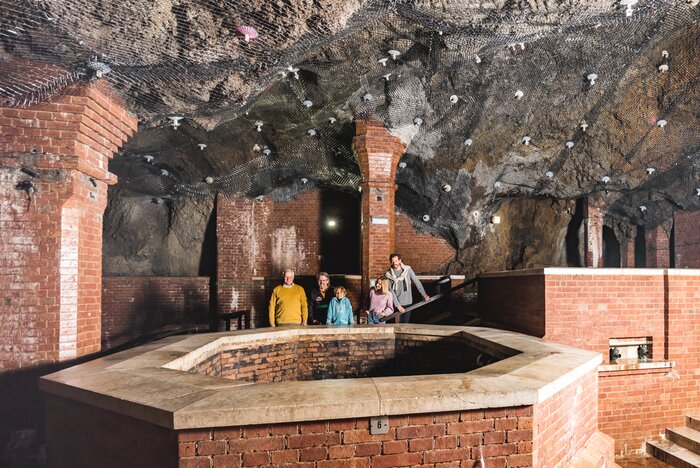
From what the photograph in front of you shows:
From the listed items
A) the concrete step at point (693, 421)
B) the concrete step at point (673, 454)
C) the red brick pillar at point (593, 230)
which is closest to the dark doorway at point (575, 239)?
the red brick pillar at point (593, 230)

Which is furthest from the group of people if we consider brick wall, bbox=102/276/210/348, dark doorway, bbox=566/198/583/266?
dark doorway, bbox=566/198/583/266

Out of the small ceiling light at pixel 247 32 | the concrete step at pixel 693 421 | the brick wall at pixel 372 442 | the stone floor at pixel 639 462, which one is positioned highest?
the small ceiling light at pixel 247 32

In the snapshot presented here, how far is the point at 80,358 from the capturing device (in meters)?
4.61

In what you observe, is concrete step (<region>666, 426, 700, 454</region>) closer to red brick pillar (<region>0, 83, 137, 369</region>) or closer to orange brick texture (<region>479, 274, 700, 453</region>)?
orange brick texture (<region>479, 274, 700, 453</region>)

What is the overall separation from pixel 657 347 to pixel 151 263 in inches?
473

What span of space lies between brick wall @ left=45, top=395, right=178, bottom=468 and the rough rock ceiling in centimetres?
334

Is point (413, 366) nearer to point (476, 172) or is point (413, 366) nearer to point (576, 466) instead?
point (576, 466)

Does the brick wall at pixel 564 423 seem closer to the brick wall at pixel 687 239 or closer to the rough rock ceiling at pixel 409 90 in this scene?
the rough rock ceiling at pixel 409 90

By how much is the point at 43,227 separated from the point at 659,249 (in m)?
15.8

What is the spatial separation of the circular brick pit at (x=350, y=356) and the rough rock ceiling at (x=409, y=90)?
338cm

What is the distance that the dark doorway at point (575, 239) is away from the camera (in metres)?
13.2

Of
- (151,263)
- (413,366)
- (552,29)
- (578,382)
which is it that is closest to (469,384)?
(578,382)

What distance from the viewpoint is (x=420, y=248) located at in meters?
12.6

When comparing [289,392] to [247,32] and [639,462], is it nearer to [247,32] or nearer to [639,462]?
[247,32]
